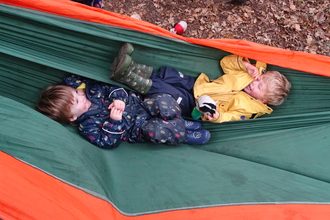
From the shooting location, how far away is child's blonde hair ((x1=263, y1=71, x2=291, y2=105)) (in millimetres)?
1818

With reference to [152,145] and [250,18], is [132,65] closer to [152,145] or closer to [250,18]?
[152,145]

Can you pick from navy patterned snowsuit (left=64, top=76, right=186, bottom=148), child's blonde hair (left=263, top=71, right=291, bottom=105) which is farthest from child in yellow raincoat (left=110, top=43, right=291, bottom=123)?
navy patterned snowsuit (left=64, top=76, right=186, bottom=148)

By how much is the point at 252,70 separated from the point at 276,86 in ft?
0.73

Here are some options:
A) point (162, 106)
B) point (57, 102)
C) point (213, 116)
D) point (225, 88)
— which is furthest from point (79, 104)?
point (225, 88)

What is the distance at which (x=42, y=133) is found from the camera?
112cm

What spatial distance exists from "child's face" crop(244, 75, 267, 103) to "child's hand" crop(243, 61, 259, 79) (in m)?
0.04

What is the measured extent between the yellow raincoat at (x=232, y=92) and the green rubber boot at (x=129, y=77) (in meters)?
0.42

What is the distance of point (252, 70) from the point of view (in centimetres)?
193

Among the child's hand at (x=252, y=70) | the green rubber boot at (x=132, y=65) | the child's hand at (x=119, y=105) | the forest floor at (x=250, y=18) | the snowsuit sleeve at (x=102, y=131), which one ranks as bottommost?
the snowsuit sleeve at (x=102, y=131)

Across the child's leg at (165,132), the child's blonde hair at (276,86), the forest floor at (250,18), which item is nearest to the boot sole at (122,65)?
the child's leg at (165,132)

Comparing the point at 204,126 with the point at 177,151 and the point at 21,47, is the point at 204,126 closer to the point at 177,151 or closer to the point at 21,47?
the point at 177,151

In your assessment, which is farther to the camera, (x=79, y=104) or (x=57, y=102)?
(x=79, y=104)

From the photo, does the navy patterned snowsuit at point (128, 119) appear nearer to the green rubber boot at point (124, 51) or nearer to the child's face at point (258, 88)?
the green rubber boot at point (124, 51)

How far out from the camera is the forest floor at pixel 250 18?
2966 millimetres
